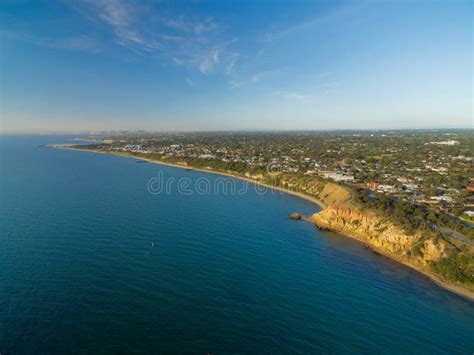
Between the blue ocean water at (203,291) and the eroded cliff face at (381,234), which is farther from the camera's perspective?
the eroded cliff face at (381,234)

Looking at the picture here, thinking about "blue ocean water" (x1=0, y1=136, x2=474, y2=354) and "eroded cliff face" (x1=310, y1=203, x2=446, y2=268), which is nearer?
"blue ocean water" (x1=0, y1=136, x2=474, y2=354)

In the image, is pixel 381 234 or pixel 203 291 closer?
pixel 203 291

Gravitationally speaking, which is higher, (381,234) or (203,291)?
(203,291)

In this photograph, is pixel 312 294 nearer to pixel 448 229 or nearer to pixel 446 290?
pixel 446 290

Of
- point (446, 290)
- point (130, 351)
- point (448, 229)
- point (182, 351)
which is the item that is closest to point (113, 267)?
point (130, 351)
